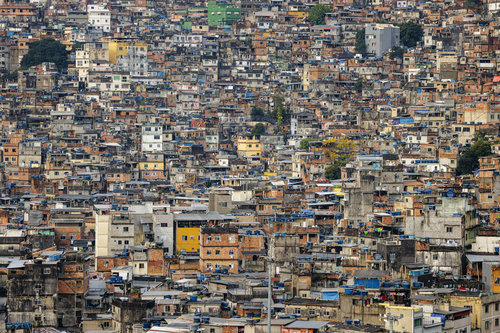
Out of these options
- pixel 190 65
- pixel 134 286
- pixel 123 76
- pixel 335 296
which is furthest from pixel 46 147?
pixel 335 296

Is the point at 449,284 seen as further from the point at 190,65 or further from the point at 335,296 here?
the point at 190,65

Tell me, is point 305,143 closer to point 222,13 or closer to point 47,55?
point 47,55

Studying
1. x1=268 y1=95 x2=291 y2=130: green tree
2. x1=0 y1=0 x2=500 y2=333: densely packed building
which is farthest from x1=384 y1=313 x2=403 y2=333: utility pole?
x1=268 y1=95 x2=291 y2=130: green tree

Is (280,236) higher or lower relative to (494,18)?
lower

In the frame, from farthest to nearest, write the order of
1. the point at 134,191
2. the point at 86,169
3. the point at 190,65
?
1. the point at 190,65
2. the point at 86,169
3. the point at 134,191

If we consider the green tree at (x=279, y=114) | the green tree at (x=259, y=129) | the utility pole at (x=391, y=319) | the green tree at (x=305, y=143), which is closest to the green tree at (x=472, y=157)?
the green tree at (x=305, y=143)

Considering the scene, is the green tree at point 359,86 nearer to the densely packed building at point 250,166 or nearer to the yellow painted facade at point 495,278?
the densely packed building at point 250,166
